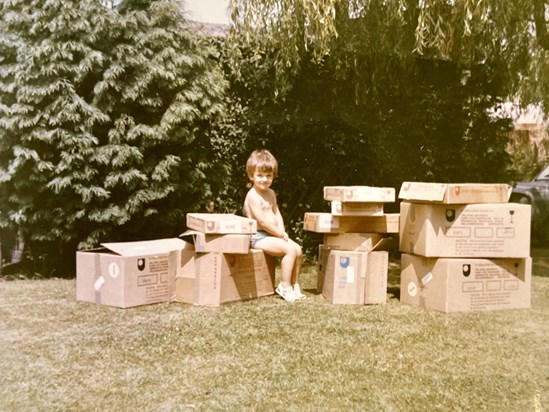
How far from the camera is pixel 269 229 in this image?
197 inches

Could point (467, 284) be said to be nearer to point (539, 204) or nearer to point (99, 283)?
point (99, 283)

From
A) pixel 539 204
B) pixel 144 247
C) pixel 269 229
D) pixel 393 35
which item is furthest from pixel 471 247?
pixel 539 204

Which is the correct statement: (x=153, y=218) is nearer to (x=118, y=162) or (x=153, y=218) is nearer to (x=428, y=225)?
(x=118, y=162)

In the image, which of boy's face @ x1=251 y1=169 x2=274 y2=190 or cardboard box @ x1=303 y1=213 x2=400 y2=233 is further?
boy's face @ x1=251 y1=169 x2=274 y2=190

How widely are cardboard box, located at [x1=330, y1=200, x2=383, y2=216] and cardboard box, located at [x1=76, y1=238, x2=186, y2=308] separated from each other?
1.23 metres

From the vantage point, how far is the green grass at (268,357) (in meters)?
2.65

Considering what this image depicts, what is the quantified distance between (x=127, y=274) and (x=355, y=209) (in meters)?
1.80

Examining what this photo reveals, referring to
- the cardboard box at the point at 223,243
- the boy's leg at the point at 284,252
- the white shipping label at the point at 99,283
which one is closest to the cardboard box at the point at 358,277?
the boy's leg at the point at 284,252

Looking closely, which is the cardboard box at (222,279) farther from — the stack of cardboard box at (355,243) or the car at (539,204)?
the car at (539,204)

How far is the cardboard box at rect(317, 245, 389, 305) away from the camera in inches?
180

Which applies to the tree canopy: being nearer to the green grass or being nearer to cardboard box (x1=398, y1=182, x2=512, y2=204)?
cardboard box (x1=398, y1=182, x2=512, y2=204)

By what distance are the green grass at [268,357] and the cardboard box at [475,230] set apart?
455 mm

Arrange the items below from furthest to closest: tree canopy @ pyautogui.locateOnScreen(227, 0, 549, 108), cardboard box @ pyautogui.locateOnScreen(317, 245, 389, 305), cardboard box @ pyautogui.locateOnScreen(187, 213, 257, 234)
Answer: tree canopy @ pyautogui.locateOnScreen(227, 0, 549, 108), cardboard box @ pyautogui.locateOnScreen(317, 245, 389, 305), cardboard box @ pyautogui.locateOnScreen(187, 213, 257, 234)

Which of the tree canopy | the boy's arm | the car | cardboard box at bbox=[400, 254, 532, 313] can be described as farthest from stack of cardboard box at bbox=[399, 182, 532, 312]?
the car
